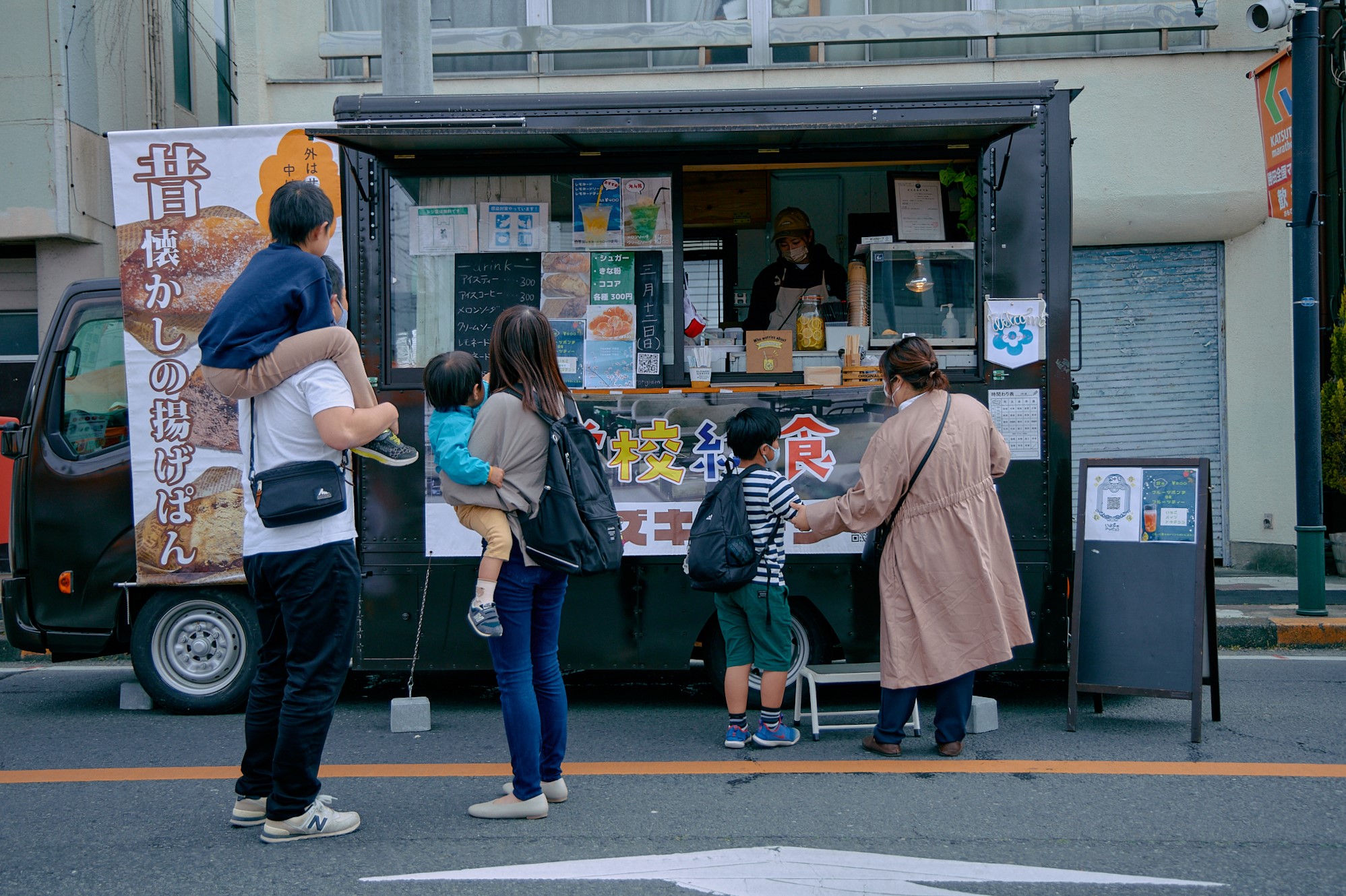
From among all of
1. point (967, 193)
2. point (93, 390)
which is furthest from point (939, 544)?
point (93, 390)

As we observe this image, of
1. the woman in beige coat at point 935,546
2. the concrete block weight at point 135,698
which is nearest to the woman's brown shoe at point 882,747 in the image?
the woman in beige coat at point 935,546

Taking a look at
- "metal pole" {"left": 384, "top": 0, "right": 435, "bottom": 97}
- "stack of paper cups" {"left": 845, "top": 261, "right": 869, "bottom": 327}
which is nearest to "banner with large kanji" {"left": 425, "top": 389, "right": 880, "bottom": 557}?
"stack of paper cups" {"left": 845, "top": 261, "right": 869, "bottom": 327}

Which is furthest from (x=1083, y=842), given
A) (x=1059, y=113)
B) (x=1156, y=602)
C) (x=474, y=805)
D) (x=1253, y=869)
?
(x=1059, y=113)

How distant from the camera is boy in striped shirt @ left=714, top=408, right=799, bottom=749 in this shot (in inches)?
186

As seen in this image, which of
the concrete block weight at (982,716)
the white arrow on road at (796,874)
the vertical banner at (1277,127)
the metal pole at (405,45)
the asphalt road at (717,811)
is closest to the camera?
the white arrow on road at (796,874)

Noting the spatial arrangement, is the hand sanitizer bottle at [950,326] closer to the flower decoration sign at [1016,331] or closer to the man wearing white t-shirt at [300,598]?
the flower decoration sign at [1016,331]

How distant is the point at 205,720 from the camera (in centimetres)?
551

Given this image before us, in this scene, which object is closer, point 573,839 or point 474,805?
point 573,839

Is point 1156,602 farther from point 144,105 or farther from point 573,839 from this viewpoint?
point 144,105

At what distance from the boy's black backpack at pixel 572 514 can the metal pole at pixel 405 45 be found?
4.60 meters

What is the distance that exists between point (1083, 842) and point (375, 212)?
14.2 feet

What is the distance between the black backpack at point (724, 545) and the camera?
4629 millimetres

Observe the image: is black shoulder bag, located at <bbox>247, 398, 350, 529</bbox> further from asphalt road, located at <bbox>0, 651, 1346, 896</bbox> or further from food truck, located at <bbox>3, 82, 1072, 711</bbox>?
food truck, located at <bbox>3, 82, 1072, 711</bbox>

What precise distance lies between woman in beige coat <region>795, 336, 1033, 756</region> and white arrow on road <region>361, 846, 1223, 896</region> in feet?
4.09
